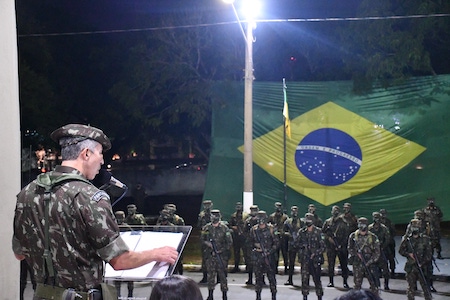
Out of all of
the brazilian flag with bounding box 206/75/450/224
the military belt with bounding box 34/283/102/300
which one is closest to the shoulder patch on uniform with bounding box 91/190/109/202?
the military belt with bounding box 34/283/102/300

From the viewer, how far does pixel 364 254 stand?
10406 mm

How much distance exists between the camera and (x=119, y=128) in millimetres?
22016

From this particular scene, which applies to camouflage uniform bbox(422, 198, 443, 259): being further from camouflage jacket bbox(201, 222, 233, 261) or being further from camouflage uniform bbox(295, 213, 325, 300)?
camouflage jacket bbox(201, 222, 233, 261)

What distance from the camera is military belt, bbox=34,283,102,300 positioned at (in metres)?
2.79

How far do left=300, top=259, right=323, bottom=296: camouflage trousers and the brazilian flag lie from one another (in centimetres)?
401

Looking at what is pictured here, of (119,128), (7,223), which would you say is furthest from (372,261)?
(119,128)

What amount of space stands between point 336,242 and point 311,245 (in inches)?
57.6

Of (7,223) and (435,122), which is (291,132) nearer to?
(435,122)

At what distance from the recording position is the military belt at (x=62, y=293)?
110 inches

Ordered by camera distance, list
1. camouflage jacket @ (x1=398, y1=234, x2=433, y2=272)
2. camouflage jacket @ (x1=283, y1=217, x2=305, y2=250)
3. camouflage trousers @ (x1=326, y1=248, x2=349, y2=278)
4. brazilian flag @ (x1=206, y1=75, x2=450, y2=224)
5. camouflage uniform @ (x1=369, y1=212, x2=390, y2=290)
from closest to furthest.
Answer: camouflage jacket @ (x1=398, y1=234, x2=433, y2=272)
camouflage uniform @ (x1=369, y1=212, x2=390, y2=290)
camouflage trousers @ (x1=326, y1=248, x2=349, y2=278)
camouflage jacket @ (x1=283, y1=217, x2=305, y2=250)
brazilian flag @ (x1=206, y1=75, x2=450, y2=224)

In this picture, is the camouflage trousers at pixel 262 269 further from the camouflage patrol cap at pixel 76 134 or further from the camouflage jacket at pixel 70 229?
the camouflage patrol cap at pixel 76 134

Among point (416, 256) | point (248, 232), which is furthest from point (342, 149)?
point (416, 256)

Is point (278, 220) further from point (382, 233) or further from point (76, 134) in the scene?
point (76, 134)

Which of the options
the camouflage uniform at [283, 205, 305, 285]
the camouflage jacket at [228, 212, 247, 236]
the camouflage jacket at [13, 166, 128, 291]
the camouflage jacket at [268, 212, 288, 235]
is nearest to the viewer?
Result: the camouflage jacket at [13, 166, 128, 291]
